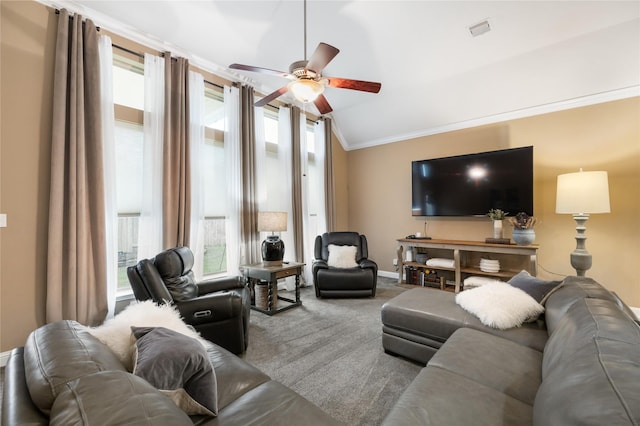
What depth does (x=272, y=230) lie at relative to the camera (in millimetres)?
3682

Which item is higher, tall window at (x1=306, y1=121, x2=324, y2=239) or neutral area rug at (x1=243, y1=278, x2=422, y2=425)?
tall window at (x1=306, y1=121, x2=324, y2=239)

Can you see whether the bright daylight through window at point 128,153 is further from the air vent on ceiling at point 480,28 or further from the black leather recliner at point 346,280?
the air vent on ceiling at point 480,28

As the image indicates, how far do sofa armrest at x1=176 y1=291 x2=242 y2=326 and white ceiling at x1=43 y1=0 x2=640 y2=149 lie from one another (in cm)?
293

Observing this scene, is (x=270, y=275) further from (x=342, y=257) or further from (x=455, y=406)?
(x=455, y=406)

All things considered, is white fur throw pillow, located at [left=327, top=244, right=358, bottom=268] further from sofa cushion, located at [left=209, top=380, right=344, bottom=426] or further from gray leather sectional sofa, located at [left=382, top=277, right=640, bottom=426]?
sofa cushion, located at [left=209, top=380, right=344, bottom=426]

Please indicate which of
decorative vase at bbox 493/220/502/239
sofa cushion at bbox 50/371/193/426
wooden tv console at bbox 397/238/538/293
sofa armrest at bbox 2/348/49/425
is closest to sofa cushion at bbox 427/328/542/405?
sofa cushion at bbox 50/371/193/426

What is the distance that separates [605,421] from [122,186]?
12.3 ft

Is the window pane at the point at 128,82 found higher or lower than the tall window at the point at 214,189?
higher

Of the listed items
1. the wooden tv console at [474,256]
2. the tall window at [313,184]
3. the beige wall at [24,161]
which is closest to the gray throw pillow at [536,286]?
the wooden tv console at [474,256]

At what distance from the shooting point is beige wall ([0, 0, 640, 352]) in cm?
236

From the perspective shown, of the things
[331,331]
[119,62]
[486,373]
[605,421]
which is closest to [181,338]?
[605,421]

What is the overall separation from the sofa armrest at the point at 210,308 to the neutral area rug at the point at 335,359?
0.46 m

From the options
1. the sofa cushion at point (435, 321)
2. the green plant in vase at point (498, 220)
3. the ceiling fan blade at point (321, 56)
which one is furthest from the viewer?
the green plant in vase at point (498, 220)

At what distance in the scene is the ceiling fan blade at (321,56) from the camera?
2137 millimetres
